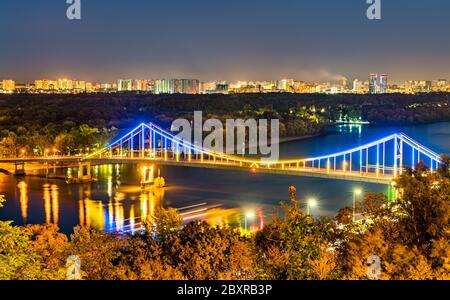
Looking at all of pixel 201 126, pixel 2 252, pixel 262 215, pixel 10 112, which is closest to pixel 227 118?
pixel 201 126

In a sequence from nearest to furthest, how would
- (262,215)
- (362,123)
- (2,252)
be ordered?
(2,252) < (262,215) < (362,123)

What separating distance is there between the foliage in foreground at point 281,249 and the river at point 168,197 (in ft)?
18.4

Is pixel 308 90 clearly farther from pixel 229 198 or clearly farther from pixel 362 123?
pixel 229 198

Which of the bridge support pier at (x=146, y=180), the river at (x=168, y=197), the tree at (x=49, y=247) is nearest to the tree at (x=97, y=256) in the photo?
the tree at (x=49, y=247)

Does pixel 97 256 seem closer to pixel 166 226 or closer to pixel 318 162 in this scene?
pixel 166 226

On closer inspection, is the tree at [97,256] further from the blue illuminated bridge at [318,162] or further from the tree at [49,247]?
the blue illuminated bridge at [318,162]

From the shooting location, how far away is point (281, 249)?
24.0 ft

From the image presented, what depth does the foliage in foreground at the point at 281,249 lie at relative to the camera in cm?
557

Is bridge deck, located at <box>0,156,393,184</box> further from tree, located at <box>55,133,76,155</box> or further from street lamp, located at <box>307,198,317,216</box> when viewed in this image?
tree, located at <box>55,133,76,155</box>

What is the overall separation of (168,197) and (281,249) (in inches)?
489

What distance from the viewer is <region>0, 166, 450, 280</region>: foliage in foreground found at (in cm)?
557
